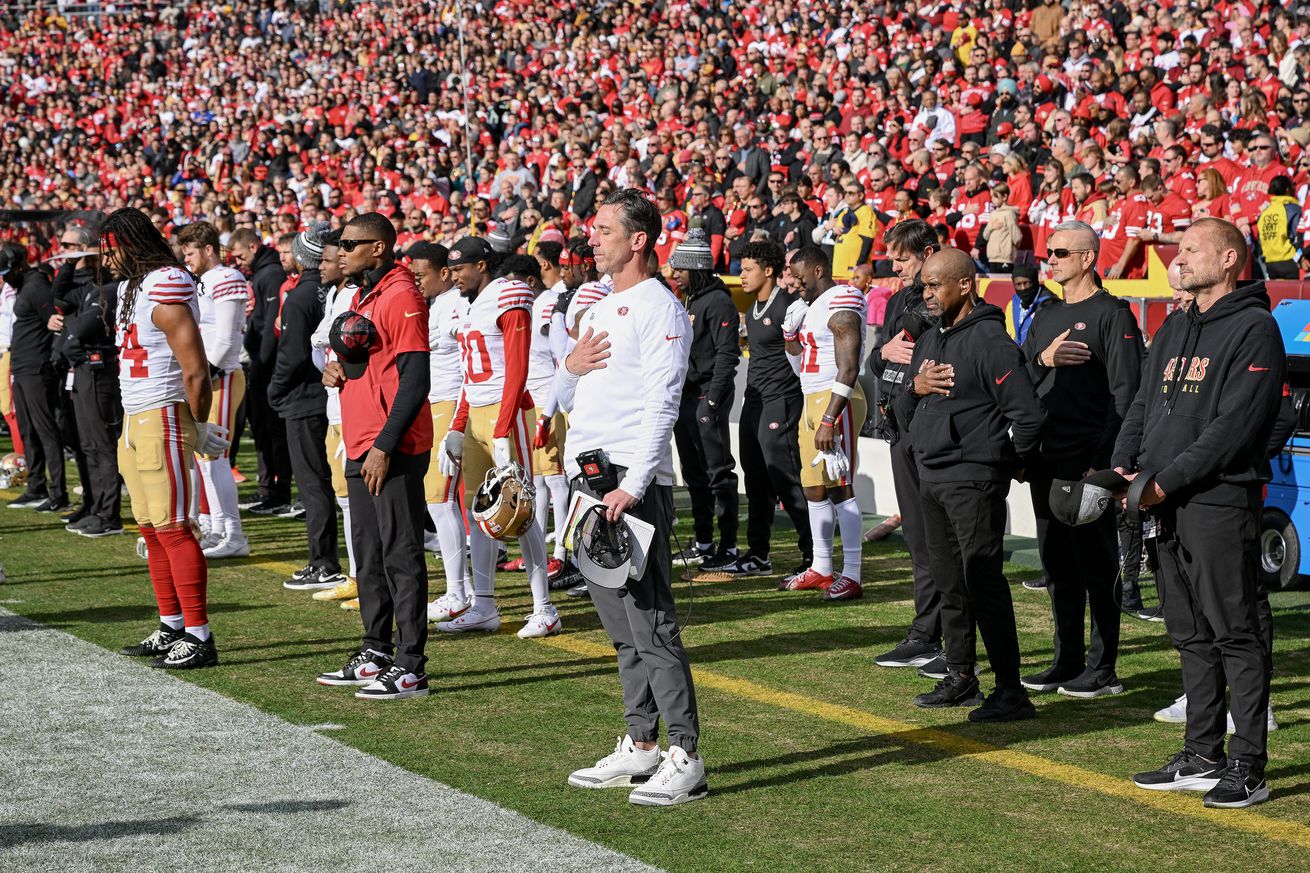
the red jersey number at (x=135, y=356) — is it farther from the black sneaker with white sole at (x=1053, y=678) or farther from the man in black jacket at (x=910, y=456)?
the black sneaker with white sole at (x=1053, y=678)

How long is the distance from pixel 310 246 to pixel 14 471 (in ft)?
17.6

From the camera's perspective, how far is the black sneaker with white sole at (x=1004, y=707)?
6.27 m

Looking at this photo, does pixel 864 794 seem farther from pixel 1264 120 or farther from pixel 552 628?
pixel 1264 120

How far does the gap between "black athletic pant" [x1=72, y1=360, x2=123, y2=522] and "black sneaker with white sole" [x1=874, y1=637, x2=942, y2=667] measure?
19.6ft

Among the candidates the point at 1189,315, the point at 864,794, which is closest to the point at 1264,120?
the point at 1189,315

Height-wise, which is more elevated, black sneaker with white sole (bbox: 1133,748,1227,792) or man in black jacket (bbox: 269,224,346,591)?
man in black jacket (bbox: 269,224,346,591)

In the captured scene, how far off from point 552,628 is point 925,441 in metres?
2.56

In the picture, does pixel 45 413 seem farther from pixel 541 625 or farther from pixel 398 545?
pixel 398 545

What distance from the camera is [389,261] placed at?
6.88 meters

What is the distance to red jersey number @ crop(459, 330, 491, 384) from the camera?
8.17m

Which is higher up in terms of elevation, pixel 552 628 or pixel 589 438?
pixel 589 438

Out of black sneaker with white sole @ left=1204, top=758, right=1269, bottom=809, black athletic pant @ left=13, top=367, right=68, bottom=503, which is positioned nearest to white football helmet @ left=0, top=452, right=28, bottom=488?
black athletic pant @ left=13, top=367, right=68, bottom=503

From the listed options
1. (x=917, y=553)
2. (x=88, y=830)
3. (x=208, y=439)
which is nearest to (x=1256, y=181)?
(x=917, y=553)

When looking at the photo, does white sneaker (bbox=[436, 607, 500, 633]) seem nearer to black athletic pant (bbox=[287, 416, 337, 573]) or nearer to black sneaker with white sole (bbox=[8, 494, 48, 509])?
black athletic pant (bbox=[287, 416, 337, 573])
